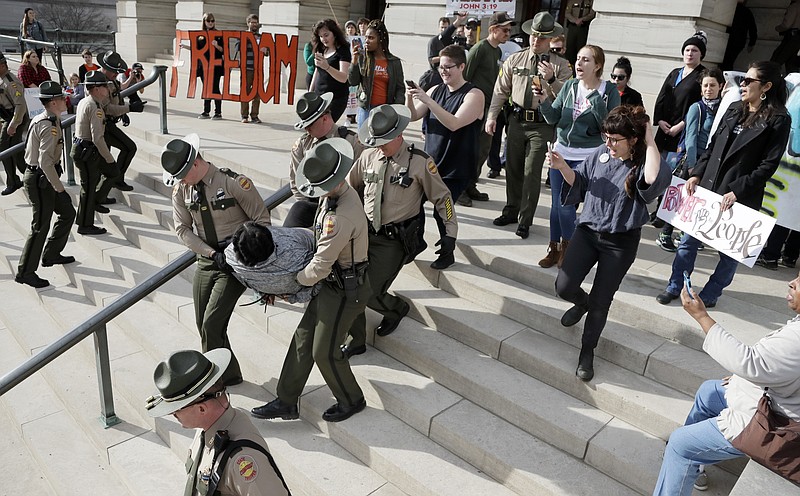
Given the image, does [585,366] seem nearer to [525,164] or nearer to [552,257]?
[552,257]

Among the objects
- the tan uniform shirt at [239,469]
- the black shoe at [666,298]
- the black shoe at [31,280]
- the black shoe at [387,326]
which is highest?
the black shoe at [666,298]

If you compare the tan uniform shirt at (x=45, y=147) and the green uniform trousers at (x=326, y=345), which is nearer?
the green uniform trousers at (x=326, y=345)

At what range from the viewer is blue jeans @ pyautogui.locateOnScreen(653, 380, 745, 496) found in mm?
2825

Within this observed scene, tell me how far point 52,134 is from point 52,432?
3.48m

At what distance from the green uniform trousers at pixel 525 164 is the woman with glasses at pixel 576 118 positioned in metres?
0.31

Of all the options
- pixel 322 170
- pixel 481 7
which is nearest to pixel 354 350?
pixel 322 170

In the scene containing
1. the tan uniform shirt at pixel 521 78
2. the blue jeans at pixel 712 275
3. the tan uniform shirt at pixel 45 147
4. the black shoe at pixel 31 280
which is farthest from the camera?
the black shoe at pixel 31 280

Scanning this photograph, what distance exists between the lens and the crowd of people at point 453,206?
109 inches

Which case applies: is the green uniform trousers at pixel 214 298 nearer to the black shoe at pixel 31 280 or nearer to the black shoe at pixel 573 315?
the black shoe at pixel 573 315

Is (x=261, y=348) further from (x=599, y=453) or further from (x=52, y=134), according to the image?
(x=52, y=134)

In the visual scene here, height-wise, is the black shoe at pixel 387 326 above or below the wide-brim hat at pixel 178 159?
below

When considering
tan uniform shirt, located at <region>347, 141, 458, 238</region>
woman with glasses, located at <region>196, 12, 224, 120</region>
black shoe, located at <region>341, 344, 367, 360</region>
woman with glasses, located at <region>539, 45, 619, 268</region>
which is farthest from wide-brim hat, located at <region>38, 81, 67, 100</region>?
woman with glasses, located at <region>539, 45, 619, 268</region>

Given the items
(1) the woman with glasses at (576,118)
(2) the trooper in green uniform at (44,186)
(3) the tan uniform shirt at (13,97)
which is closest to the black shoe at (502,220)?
(1) the woman with glasses at (576,118)

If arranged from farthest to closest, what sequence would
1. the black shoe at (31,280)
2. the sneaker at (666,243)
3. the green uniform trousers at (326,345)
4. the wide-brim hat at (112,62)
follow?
1. the wide-brim hat at (112,62)
2. the black shoe at (31,280)
3. the sneaker at (666,243)
4. the green uniform trousers at (326,345)
